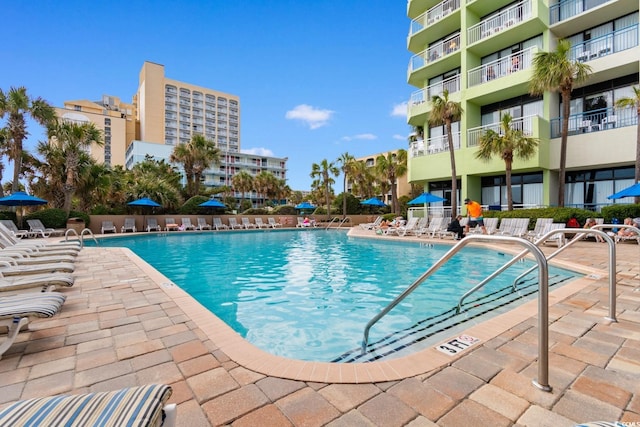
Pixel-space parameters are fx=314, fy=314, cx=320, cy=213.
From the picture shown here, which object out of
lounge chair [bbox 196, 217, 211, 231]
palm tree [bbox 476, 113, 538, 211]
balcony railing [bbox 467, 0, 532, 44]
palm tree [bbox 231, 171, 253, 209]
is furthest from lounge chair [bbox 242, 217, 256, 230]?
palm tree [bbox 231, 171, 253, 209]

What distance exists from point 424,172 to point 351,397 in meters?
20.4

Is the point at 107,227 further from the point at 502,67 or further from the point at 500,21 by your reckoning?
the point at 500,21

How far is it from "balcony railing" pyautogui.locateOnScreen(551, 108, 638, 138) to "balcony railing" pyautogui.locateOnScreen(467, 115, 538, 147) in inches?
56.9

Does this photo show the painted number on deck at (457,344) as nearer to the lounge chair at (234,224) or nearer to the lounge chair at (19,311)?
the lounge chair at (19,311)

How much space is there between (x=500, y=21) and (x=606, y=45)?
5560 mm

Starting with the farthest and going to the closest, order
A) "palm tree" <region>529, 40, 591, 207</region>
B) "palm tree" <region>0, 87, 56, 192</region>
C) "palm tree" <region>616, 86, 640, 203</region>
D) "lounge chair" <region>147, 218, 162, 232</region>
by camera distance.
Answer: "lounge chair" <region>147, 218, 162, 232</region>
"palm tree" <region>0, 87, 56, 192</region>
"palm tree" <region>529, 40, 591, 207</region>
"palm tree" <region>616, 86, 640, 203</region>

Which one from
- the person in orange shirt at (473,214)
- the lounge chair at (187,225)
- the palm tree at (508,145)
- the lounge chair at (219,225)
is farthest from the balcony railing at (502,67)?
the lounge chair at (187,225)

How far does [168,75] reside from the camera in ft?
250

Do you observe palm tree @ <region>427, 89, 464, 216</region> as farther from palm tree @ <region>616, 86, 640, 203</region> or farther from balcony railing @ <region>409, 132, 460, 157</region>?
palm tree @ <region>616, 86, 640, 203</region>

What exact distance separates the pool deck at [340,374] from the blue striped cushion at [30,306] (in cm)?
41

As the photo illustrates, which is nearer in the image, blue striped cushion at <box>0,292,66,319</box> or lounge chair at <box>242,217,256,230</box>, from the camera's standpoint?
blue striped cushion at <box>0,292,66,319</box>

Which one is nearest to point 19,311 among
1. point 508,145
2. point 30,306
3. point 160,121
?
point 30,306

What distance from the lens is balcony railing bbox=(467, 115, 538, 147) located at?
16605 millimetres

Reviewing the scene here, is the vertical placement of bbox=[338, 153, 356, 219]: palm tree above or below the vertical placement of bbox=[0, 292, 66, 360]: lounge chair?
above
